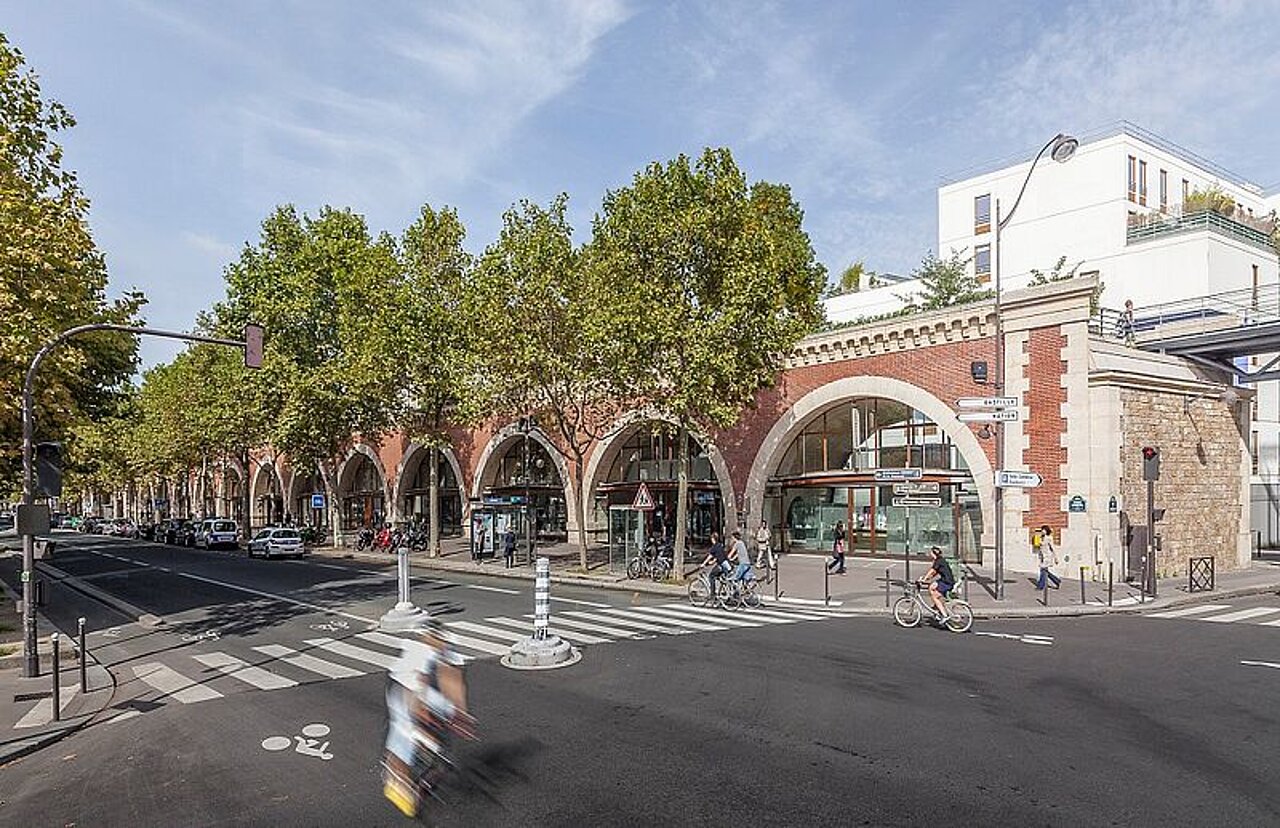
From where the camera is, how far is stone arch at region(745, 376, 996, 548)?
2706 cm

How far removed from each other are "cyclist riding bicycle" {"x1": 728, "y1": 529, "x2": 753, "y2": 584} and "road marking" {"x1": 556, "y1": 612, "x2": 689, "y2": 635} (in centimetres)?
353

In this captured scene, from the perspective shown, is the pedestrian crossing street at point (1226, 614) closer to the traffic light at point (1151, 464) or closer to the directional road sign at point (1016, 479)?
the traffic light at point (1151, 464)

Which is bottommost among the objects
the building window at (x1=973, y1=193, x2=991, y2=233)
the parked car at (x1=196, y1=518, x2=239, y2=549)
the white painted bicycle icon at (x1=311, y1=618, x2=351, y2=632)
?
the parked car at (x1=196, y1=518, x2=239, y2=549)

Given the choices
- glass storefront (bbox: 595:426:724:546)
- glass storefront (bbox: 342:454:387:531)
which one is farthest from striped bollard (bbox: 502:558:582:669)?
glass storefront (bbox: 342:454:387:531)

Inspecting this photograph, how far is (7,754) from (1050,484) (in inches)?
975

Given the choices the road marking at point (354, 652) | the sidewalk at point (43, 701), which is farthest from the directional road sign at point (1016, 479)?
the sidewalk at point (43, 701)

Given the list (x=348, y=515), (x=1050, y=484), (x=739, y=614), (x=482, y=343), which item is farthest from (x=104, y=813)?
(x=348, y=515)

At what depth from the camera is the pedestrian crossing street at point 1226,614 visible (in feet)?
59.5

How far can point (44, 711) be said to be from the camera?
11.5 meters

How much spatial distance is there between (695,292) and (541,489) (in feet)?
73.3

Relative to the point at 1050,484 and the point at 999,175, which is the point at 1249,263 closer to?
Answer: the point at 999,175

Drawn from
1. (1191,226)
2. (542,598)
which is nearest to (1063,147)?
(542,598)

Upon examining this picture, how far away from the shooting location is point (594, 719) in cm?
1002

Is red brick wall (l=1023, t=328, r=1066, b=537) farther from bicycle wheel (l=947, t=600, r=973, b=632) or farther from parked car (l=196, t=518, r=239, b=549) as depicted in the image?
parked car (l=196, t=518, r=239, b=549)
